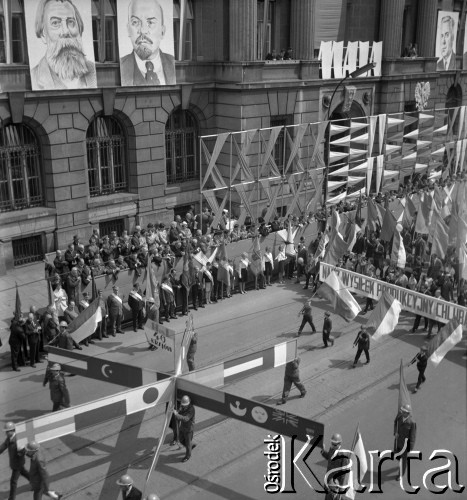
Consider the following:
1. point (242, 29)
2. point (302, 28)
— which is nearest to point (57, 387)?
point (242, 29)

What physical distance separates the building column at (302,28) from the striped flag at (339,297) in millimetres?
15475

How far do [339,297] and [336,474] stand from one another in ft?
30.4

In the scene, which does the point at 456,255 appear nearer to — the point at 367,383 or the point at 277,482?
the point at 367,383

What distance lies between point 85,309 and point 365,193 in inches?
686

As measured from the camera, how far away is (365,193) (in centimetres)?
3111

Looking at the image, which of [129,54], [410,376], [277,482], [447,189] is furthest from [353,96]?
[277,482]

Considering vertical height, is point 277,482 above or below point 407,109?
below

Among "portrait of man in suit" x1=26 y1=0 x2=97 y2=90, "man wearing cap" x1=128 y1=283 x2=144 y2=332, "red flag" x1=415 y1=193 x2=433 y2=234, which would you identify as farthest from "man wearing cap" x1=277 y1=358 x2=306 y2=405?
"portrait of man in suit" x1=26 y1=0 x2=97 y2=90

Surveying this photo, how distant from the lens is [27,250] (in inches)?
1033

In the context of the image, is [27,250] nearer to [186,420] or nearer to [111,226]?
[111,226]

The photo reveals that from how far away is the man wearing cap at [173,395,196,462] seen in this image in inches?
512

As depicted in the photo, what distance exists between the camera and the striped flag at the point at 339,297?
20.3m

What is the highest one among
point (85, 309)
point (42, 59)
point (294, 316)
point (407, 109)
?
point (42, 59)

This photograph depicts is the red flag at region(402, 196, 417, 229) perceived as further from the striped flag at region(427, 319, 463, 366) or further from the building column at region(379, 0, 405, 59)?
the building column at region(379, 0, 405, 59)
